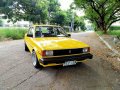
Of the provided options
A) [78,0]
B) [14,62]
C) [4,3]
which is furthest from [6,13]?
[14,62]

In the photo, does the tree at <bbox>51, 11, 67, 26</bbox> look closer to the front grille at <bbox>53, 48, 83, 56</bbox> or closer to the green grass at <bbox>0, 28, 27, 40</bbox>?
the green grass at <bbox>0, 28, 27, 40</bbox>

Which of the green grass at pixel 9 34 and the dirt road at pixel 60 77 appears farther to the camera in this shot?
the green grass at pixel 9 34

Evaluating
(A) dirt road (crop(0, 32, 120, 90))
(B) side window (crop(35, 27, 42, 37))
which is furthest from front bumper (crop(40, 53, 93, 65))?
(B) side window (crop(35, 27, 42, 37))

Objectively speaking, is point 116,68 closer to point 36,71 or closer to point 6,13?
point 36,71

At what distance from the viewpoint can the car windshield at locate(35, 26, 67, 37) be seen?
774 centimetres

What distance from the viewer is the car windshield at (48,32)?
7.74 meters

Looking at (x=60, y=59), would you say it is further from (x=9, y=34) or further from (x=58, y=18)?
(x=58, y=18)

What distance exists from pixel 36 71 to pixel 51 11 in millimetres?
37719

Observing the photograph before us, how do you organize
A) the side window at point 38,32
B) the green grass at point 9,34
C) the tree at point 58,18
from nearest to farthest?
1. the side window at point 38,32
2. the green grass at point 9,34
3. the tree at point 58,18

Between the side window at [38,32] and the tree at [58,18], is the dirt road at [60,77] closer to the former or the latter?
the side window at [38,32]

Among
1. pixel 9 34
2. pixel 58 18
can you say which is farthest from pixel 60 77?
pixel 58 18

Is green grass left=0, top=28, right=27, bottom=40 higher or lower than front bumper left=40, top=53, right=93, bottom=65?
higher

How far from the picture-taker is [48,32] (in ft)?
26.2

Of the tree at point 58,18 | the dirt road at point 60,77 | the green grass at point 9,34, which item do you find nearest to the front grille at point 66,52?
the dirt road at point 60,77
